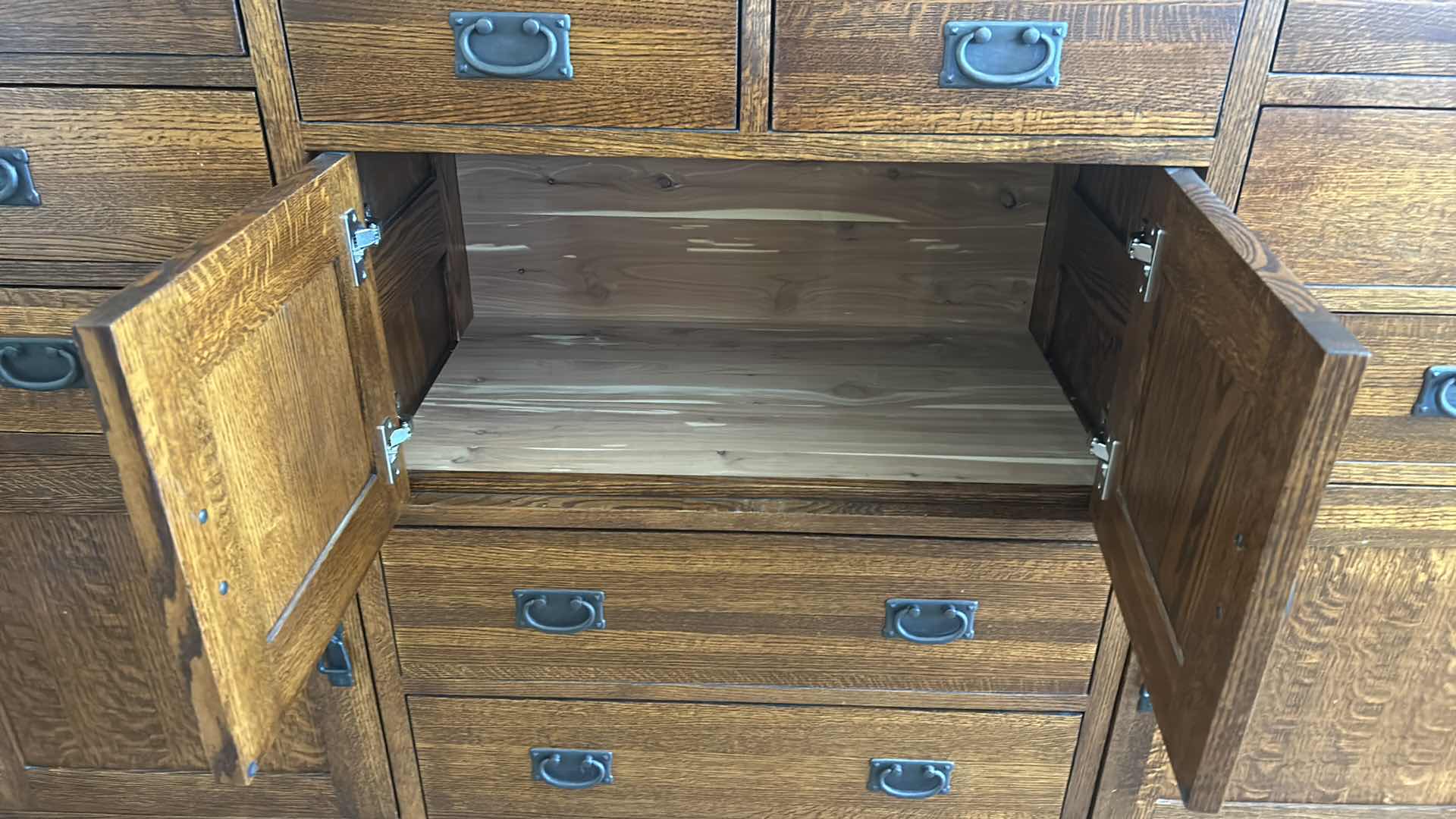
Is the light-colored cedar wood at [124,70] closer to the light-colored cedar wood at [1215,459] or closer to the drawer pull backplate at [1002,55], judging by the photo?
the drawer pull backplate at [1002,55]

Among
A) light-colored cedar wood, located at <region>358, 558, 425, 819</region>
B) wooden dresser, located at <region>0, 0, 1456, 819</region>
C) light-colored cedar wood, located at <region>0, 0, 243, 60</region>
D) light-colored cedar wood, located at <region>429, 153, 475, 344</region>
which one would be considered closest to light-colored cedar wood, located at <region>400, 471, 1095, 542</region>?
wooden dresser, located at <region>0, 0, 1456, 819</region>

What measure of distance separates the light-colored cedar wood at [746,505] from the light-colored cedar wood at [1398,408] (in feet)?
0.84

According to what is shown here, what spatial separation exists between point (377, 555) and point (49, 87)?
0.51 meters

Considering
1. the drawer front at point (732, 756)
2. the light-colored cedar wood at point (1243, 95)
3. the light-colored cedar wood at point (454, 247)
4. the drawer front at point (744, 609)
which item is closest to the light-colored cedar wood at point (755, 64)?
the light-colored cedar wood at point (1243, 95)

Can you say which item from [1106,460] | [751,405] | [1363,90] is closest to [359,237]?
[751,405]

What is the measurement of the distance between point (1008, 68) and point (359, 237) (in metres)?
0.57

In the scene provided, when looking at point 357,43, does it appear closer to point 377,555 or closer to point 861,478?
point 377,555

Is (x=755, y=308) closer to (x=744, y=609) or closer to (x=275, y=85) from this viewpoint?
(x=744, y=609)

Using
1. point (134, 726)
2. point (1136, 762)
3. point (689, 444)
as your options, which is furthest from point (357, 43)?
point (1136, 762)

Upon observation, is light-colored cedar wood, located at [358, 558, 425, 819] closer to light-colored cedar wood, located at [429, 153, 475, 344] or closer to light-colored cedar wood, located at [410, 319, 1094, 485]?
light-colored cedar wood, located at [410, 319, 1094, 485]

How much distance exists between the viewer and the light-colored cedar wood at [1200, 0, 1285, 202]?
0.75m

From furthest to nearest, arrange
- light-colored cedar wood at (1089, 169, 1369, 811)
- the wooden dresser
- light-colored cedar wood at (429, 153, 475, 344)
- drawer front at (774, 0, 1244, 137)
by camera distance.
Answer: light-colored cedar wood at (429, 153, 475, 344) < drawer front at (774, 0, 1244, 137) < the wooden dresser < light-colored cedar wood at (1089, 169, 1369, 811)

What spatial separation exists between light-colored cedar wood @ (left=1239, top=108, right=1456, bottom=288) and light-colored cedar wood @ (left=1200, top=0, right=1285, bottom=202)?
0.04 feet

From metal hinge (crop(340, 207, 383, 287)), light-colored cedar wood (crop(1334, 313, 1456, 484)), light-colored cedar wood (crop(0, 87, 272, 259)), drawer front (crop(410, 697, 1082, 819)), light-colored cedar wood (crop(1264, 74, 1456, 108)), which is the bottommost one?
drawer front (crop(410, 697, 1082, 819))
